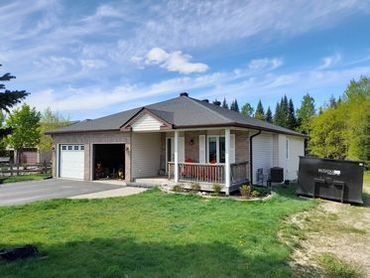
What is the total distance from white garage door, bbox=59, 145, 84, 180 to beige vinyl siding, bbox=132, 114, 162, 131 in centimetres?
489

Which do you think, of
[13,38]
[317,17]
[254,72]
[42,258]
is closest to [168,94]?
[254,72]

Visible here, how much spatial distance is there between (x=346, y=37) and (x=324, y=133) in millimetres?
20242

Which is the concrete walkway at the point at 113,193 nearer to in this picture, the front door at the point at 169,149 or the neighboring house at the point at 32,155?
the front door at the point at 169,149

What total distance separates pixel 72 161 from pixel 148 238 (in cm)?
1376

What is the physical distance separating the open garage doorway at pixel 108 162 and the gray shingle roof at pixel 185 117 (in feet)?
5.08

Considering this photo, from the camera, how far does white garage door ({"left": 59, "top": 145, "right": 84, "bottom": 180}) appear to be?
61.8 ft

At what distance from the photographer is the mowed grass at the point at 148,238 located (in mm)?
5236

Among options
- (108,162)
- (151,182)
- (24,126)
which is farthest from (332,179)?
(24,126)

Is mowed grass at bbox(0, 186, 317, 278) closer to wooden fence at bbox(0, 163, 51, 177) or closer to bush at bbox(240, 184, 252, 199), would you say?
bush at bbox(240, 184, 252, 199)

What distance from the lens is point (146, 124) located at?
15.4 meters

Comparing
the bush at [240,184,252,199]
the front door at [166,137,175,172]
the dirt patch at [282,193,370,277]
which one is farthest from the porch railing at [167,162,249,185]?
the dirt patch at [282,193,370,277]

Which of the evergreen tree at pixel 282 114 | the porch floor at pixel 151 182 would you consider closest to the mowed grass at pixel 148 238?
the porch floor at pixel 151 182

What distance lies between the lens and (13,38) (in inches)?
379

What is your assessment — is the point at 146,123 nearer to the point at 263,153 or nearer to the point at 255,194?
the point at 255,194
